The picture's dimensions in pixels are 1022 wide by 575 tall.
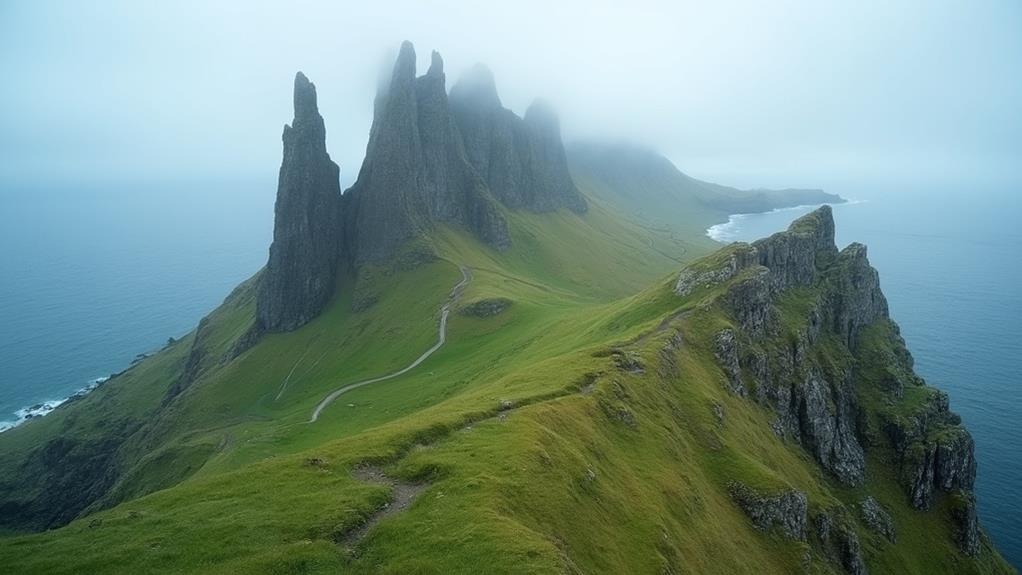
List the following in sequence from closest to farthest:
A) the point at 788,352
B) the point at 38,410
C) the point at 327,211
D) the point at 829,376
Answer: the point at 788,352, the point at 829,376, the point at 327,211, the point at 38,410

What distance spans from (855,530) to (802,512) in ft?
60.8

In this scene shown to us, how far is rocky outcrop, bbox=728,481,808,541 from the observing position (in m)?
57.8

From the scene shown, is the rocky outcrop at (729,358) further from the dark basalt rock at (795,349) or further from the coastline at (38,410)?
the coastline at (38,410)

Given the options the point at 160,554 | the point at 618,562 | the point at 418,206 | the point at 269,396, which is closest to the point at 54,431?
the point at 269,396

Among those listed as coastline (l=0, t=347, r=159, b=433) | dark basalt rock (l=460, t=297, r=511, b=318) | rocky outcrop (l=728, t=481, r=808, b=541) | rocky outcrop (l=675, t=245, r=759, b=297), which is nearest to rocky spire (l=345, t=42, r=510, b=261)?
dark basalt rock (l=460, t=297, r=511, b=318)

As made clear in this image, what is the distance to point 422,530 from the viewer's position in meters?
34.9

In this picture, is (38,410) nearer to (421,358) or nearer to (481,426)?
(421,358)

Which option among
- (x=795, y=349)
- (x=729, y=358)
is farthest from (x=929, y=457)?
(x=729, y=358)

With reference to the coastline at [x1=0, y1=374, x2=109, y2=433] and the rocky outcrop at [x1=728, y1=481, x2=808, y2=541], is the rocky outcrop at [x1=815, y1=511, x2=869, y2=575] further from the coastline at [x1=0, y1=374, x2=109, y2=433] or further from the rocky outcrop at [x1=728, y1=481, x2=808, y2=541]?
the coastline at [x1=0, y1=374, x2=109, y2=433]

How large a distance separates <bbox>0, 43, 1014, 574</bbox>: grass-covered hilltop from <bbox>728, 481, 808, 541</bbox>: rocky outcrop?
0.70 ft

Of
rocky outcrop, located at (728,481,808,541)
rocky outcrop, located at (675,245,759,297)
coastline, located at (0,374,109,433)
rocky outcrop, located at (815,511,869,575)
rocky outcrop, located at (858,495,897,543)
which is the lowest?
coastline, located at (0,374,109,433)

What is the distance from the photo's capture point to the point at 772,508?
58.1 meters

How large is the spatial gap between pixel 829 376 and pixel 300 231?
5645 inches

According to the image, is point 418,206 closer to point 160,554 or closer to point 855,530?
point 855,530
